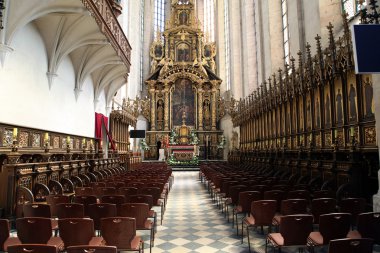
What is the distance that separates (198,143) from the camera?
31.5 m

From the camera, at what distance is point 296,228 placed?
3.74m

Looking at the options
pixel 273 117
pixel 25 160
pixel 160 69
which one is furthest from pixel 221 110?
pixel 25 160

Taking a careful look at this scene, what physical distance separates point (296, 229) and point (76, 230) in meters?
2.80

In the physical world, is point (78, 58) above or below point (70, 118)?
above

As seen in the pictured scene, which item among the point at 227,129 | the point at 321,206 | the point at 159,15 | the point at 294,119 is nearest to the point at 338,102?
the point at 294,119

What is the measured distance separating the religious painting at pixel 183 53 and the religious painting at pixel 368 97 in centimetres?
2818

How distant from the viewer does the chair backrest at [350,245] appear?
2.58 m

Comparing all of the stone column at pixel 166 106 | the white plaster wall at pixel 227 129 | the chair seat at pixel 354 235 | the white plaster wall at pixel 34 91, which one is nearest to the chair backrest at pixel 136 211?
the chair seat at pixel 354 235

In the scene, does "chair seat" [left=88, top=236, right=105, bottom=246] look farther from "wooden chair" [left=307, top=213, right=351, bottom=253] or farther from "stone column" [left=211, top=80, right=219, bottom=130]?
"stone column" [left=211, top=80, right=219, bottom=130]

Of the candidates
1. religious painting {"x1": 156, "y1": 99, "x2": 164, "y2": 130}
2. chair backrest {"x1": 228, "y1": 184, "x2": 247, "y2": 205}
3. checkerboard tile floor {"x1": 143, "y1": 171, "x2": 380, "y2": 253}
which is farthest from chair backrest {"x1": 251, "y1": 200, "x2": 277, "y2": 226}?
religious painting {"x1": 156, "y1": 99, "x2": 164, "y2": 130}

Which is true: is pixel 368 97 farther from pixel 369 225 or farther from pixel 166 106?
pixel 166 106

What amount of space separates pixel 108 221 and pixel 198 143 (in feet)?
91.7

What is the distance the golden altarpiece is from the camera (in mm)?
32031

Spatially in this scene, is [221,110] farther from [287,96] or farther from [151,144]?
[287,96]
